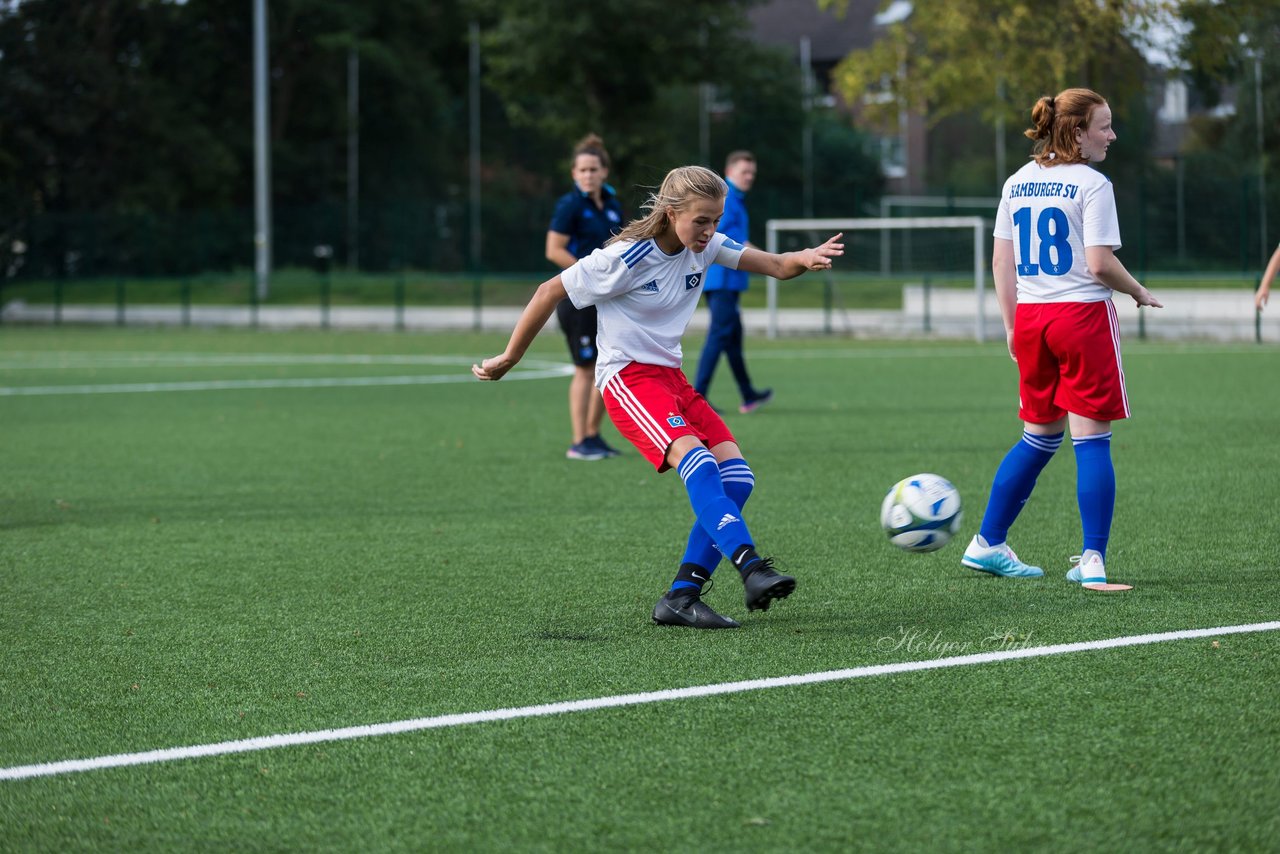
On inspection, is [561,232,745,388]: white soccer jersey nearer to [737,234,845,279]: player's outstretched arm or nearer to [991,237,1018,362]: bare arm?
[737,234,845,279]: player's outstretched arm

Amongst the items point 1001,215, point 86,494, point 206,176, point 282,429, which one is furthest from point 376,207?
point 1001,215

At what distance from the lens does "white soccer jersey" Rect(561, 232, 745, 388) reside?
A: 5.45 meters

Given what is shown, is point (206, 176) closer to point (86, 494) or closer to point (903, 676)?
point (86, 494)

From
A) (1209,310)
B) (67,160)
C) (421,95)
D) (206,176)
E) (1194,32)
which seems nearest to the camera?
(1209,310)

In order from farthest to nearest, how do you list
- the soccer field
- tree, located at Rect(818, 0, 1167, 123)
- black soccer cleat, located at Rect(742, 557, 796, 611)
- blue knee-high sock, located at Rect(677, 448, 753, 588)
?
tree, located at Rect(818, 0, 1167, 123)
blue knee-high sock, located at Rect(677, 448, 753, 588)
black soccer cleat, located at Rect(742, 557, 796, 611)
the soccer field

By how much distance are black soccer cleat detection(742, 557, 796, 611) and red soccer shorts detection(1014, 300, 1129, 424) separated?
1.52m

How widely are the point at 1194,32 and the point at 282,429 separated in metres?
20.7

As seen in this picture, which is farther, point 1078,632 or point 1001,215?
point 1001,215

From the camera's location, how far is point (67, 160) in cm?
4469

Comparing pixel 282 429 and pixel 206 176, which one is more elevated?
pixel 206 176

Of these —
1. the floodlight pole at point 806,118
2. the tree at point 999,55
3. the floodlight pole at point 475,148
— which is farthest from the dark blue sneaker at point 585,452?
the floodlight pole at point 806,118

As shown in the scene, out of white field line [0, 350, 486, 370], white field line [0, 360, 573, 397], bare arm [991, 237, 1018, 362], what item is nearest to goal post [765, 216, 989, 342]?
white field line [0, 350, 486, 370]

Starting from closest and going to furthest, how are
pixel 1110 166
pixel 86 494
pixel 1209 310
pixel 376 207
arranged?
pixel 86 494, pixel 1209 310, pixel 1110 166, pixel 376 207

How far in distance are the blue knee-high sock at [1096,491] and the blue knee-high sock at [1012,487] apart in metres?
0.24
